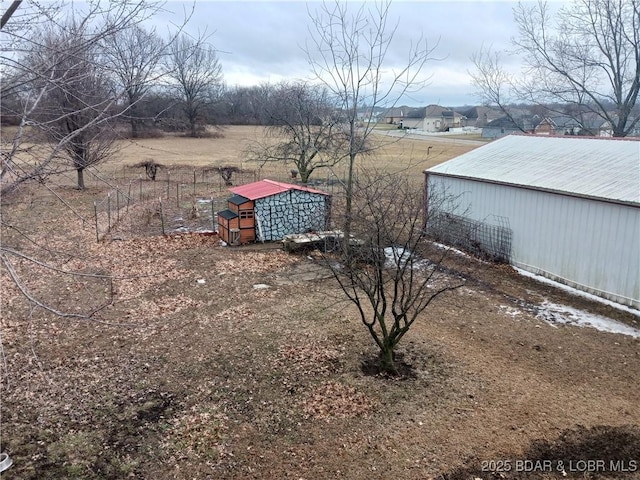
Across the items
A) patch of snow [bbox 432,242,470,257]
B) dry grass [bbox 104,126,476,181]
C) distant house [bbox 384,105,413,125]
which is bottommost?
patch of snow [bbox 432,242,470,257]

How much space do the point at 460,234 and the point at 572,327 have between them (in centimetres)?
555

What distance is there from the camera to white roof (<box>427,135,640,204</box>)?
9.98 meters

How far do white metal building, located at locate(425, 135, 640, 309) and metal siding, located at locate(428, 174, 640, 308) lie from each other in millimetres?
19

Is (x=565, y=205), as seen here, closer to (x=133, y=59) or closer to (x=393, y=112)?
(x=393, y=112)

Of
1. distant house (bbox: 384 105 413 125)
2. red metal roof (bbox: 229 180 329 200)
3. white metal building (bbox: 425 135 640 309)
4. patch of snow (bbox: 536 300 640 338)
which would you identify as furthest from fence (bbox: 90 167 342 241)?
patch of snow (bbox: 536 300 640 338)

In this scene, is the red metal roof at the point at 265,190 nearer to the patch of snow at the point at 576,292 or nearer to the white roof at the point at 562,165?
the white roof at the point at 562,165

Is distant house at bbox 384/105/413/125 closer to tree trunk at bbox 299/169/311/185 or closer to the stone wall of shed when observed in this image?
the stone wall of shed

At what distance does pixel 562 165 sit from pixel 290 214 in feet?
25.2

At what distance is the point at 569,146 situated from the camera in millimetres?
12992

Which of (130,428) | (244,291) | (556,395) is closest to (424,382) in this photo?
(556,395)

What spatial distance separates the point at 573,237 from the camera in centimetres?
1031

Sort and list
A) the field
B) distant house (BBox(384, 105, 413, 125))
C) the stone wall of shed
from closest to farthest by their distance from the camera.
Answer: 1. the field
2. distant house (BBox(384, 105, 413, 125))
3. the stone wall of shed

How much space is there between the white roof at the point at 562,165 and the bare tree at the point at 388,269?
1982 mm

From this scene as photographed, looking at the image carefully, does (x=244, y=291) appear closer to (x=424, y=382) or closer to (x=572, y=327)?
(x=424, y=382)
